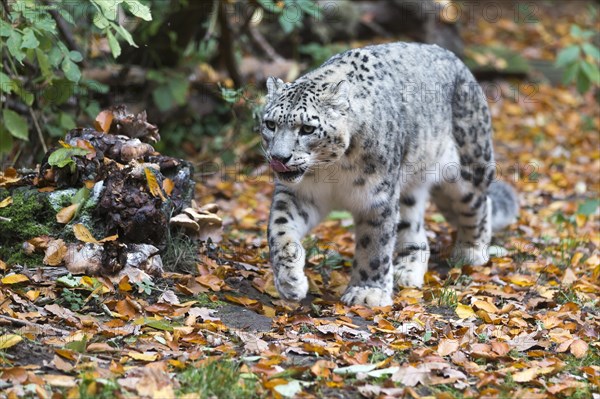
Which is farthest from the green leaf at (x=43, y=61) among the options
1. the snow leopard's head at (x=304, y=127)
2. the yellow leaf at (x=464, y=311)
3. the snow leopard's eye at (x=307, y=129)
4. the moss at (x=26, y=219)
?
the yellow leaf at (x=464, y=311)

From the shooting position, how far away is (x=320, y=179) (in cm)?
662

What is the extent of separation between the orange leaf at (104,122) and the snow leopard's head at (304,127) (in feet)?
4.58

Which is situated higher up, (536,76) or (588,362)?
(536,76)

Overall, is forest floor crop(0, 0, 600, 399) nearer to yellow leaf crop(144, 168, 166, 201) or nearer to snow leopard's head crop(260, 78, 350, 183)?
yellow leaf crop(144, 168, 166, 201)

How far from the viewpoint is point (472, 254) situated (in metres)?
8.48

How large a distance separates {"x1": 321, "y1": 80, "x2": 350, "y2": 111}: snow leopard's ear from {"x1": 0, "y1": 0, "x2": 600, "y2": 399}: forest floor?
1.57 meters

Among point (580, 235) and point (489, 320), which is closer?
point (489, 320)

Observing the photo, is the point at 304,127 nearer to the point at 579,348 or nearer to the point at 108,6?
the point at 108,6

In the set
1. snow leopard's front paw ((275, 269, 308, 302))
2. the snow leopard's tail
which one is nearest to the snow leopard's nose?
snow leopard's front paw ((275, 269, 308, 302))

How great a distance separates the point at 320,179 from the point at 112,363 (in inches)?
94.2

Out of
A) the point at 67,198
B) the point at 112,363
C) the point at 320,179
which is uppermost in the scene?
the point at 320,179

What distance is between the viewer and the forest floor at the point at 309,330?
4809 millimetres

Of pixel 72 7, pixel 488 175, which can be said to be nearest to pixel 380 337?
pixel 488 175

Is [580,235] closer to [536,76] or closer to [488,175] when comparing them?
[488,175]
